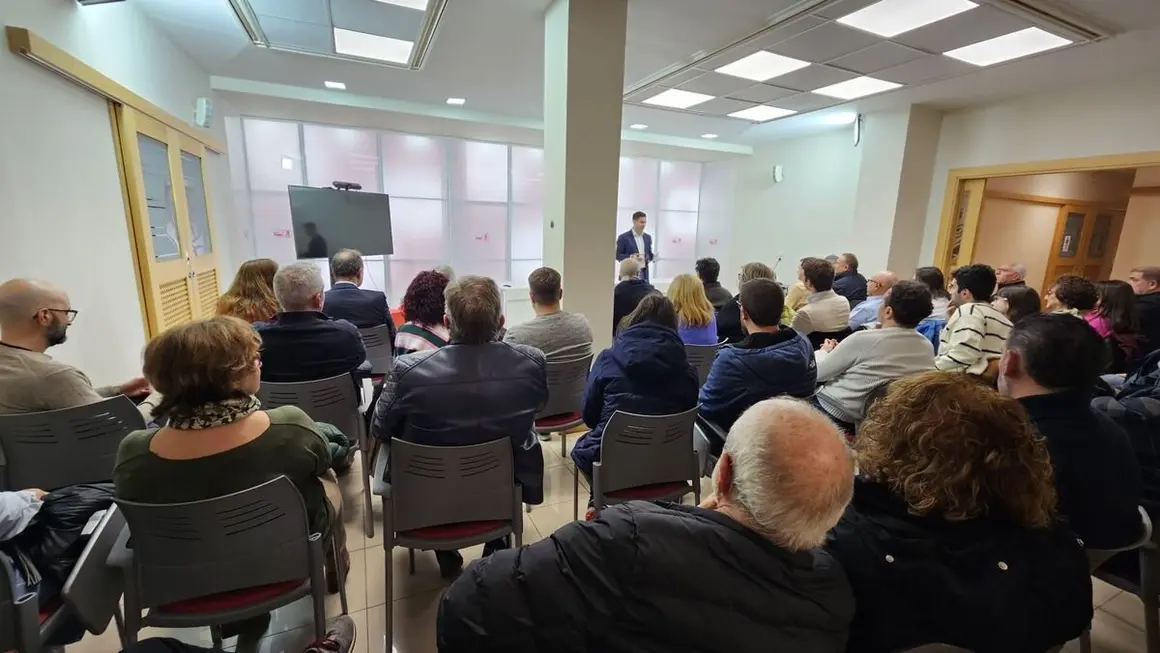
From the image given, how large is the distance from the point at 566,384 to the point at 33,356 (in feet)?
6.67

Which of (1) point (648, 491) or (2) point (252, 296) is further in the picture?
(2) point (252, 296)

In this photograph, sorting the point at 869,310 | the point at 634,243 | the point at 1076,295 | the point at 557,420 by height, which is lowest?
the point at 557,420

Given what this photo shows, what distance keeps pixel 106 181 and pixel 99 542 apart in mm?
2663

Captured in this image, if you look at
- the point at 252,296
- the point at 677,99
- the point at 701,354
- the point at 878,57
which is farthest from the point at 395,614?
the point at 677,99

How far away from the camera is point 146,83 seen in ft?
11.2

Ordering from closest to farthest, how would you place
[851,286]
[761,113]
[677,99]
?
[851,286]
[677,99]
[761,113]

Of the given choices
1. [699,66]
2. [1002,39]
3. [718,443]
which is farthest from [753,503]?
[1002,39]

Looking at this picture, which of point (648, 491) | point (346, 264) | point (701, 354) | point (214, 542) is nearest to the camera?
point (214, 542)

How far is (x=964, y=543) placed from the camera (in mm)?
→ 917

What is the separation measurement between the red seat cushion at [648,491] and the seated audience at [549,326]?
0.82 metres

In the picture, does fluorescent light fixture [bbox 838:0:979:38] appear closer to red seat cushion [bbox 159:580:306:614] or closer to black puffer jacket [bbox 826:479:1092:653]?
black puffer jacket [bbox 826:479:1092:653]

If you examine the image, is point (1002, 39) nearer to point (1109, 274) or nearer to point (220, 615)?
point (220, 615)

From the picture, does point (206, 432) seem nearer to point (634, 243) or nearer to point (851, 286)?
point (851, 286)

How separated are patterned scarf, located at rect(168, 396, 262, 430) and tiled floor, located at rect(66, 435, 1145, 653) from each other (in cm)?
82
